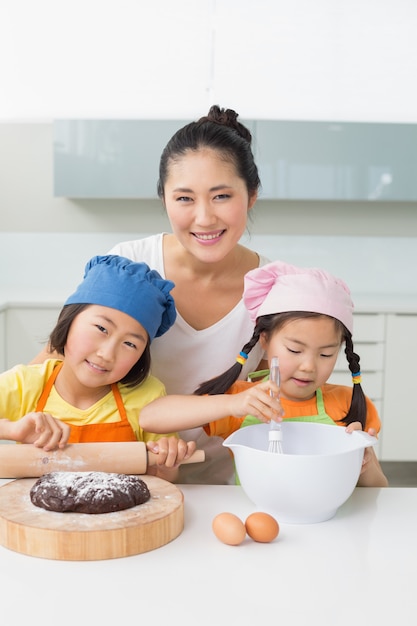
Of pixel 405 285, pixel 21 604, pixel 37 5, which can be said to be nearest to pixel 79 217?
pixel 37 5

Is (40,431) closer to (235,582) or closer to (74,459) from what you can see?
(74,459)

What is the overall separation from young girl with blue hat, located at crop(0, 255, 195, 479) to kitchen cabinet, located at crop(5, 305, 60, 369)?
1975 mm

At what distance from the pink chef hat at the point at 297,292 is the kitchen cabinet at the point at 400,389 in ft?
7.23

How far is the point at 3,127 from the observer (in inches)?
166

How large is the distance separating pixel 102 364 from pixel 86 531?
19.6 inches

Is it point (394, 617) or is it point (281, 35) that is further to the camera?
point (281, 35)

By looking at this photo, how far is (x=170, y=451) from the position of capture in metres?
1.33

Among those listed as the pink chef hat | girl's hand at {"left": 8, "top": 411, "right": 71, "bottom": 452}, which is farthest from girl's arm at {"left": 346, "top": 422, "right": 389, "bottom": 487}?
girl's hand at {"left": 8, "top": 411, "right": 71, "bottom": 452}

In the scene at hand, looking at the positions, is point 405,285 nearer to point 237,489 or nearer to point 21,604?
point 237,489

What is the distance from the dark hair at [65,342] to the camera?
5.12 feet

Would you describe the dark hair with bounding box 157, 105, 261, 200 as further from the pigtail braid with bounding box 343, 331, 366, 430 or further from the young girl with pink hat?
the pigtail braid with bounding box 343, 331, 366, 430

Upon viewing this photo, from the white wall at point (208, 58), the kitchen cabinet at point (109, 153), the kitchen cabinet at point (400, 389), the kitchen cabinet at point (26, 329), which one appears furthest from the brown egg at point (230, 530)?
the white wall at point (208, 58)

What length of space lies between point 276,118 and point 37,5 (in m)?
1.41

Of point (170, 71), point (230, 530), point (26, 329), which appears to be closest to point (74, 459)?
point (230, 530)
